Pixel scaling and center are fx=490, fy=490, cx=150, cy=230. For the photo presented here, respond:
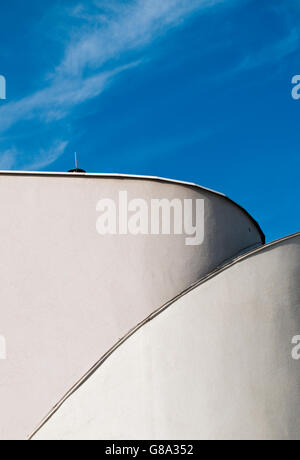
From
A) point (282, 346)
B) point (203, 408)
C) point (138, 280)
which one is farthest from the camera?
point (138, 280)

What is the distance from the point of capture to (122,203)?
8.60 metres

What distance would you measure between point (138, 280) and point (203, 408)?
236 cm

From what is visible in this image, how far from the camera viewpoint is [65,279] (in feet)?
27.0

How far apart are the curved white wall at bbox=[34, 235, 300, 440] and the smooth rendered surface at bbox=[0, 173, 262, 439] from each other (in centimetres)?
62

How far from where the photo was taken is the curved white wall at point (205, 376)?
7324 mm

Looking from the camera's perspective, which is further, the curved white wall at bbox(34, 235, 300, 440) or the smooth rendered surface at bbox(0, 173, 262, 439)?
the smooth rendered surface at bbox(0, 173, 262, 439)

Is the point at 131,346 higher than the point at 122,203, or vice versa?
the point at 122,203

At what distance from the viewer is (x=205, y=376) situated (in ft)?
24.4

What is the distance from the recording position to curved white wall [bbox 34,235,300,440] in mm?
7324

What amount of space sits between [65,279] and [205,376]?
2775mm

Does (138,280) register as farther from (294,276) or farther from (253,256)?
(294,276)

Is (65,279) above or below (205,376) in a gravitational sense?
above

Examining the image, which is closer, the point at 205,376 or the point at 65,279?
the point at 205,376
